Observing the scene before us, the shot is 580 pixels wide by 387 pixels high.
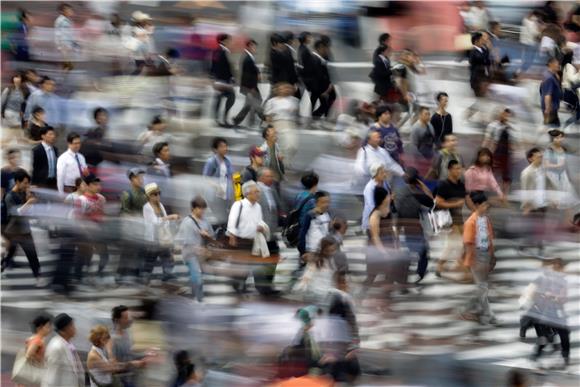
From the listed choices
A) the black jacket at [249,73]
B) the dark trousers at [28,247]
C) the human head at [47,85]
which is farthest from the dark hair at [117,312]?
the black jacket at [249,73]

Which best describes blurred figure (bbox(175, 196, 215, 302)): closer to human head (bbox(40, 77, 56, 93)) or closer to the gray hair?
the gray hair

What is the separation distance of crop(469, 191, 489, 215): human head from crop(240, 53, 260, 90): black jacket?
9.07 ft

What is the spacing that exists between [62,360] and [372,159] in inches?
94.3

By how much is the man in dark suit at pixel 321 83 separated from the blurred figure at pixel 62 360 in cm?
327

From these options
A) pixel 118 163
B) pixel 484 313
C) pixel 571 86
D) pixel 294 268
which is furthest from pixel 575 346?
pixel 118 163

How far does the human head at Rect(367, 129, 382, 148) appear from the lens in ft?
30.9

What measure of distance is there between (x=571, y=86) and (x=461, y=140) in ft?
2.59

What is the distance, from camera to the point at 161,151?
9.39 m

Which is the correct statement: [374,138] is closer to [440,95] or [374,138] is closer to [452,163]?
[452,163]

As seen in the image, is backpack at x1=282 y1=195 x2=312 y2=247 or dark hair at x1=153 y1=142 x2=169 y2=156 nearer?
backpack at x1=282 y1=195 x2=312 y2=247

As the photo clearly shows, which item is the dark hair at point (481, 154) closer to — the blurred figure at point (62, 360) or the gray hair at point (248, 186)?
the gray hair at point (248, 186)

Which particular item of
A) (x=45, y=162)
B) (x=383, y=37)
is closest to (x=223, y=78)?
(x=383, y=37)

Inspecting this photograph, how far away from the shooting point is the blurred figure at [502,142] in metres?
9.16

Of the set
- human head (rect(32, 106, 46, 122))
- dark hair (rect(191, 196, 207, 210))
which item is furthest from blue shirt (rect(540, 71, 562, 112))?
human head (rect(32, 106, 46, 122))
